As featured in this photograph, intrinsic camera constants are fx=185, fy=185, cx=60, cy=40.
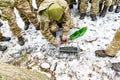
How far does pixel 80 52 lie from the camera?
3871mm

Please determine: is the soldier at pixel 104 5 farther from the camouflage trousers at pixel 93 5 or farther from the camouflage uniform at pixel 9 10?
the camouflage uniform at pixel 9 10

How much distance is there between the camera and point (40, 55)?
12.9ft

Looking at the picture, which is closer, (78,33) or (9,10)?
(9,10)

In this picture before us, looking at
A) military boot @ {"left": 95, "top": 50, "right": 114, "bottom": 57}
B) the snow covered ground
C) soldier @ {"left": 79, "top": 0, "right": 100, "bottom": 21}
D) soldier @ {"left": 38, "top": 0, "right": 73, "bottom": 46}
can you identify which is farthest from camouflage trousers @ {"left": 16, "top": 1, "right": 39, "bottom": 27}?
military boot @ {"left": 95, "top": 50, "right": 114, "bottom": 57}

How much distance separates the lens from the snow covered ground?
344 cm

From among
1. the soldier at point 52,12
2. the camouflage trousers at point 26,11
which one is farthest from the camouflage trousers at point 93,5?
the camouflage trousers at point 26,11

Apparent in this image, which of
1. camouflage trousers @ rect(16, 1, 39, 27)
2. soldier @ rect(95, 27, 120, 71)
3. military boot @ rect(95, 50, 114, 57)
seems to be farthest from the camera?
camouflage trousers @ rect(16, 1, 39, 27)

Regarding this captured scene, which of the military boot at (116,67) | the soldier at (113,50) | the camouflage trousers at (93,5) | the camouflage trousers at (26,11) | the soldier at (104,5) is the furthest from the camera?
the soldier at (104,5)

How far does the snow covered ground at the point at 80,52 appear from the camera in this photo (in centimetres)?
344

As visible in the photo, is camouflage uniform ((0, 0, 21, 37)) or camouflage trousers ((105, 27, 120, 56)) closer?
camouflage trousers ((105, 27, 120, 56))

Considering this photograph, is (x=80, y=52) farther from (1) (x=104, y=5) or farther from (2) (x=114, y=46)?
(1) (x=104, y=5)

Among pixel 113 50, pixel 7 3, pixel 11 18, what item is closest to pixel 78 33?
pixel 113 50

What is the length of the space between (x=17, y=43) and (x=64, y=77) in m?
1.53

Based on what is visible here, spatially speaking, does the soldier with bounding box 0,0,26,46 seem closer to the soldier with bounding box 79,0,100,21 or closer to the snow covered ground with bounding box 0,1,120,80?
the snow covered ground with bounding box 0,1,120,80
